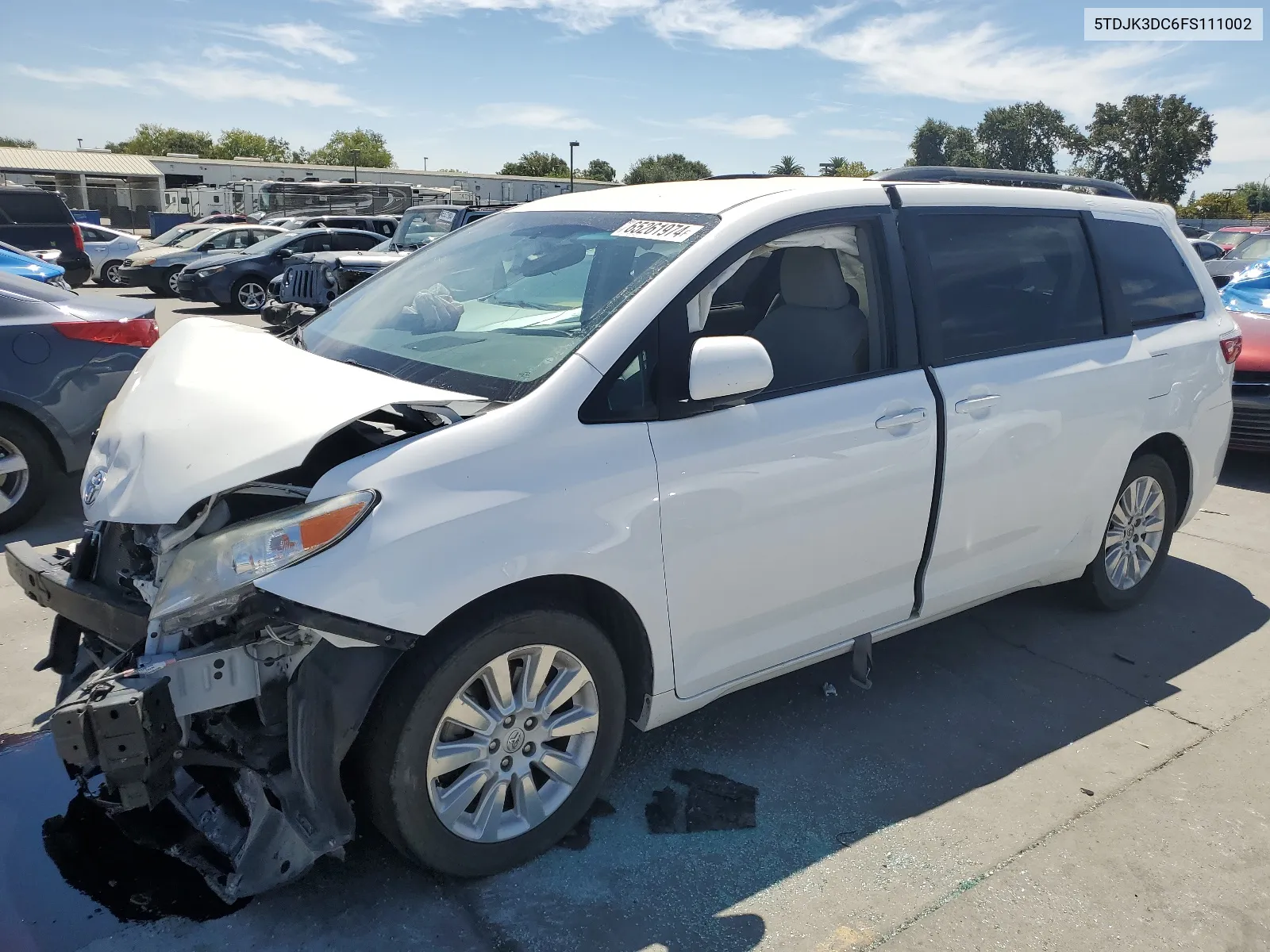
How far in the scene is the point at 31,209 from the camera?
16.2 meters

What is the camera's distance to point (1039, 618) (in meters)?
4.52

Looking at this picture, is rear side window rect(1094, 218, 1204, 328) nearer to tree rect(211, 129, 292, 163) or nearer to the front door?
the front door

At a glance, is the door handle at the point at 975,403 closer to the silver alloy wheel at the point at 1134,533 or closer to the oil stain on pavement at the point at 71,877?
the silver alloy wheel at the point at 1134,533

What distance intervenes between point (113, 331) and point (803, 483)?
437 centimetres

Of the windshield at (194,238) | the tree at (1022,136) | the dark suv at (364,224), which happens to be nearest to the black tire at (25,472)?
the dark suv at (364,224)

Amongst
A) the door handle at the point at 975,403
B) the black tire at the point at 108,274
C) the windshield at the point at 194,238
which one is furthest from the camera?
the black tire at the point at 108,274

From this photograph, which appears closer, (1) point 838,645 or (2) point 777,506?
(2) point 777,506

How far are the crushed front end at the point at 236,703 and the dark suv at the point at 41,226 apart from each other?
16105mm

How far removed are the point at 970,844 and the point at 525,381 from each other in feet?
6.36

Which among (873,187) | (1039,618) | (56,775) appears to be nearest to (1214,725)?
(1039,618)

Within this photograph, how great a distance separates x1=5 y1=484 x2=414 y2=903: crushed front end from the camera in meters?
2.12

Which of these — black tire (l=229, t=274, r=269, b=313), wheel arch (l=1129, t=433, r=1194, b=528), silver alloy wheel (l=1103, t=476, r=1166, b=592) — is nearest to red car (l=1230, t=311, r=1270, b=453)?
wheel arch (l=1129, t=433, r=1194, b=528)

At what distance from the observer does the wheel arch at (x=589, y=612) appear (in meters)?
2.37

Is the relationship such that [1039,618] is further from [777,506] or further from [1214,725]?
[777,506]
